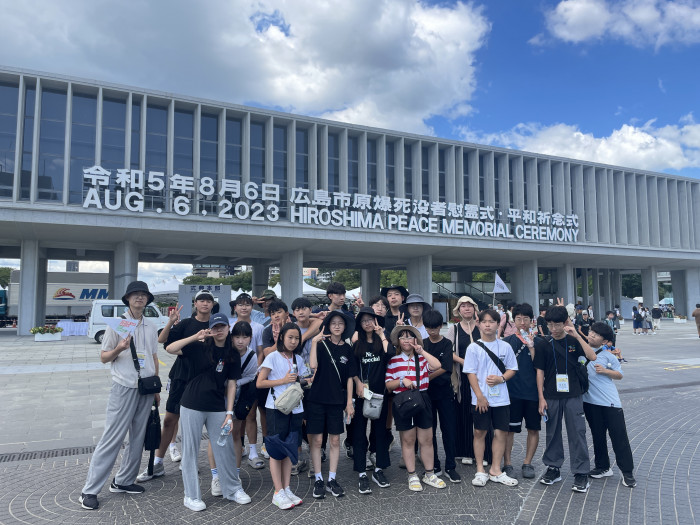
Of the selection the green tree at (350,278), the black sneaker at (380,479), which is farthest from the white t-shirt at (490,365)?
the green tree at (350,278)

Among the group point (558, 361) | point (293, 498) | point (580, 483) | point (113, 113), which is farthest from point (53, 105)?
point (580, 483)

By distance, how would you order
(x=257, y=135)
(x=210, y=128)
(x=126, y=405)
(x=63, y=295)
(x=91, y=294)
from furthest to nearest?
(x=91, y=294) < (x=63, y=295) < (x=257, y=135) < (x=210, y=128) < (x=126, y=405)

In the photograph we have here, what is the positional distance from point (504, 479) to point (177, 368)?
11.0ft

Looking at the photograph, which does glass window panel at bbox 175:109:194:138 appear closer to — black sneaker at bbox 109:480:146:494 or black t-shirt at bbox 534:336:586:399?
black sneaker at bbox 109:480:146:494

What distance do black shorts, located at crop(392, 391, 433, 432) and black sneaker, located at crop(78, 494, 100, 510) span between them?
2.72m

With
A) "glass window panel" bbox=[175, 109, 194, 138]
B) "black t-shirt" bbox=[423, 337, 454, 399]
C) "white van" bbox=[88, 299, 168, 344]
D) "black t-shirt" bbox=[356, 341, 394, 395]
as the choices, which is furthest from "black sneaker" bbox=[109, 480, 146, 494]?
"glass window panel" bbox=[175, 109, 194, 138]

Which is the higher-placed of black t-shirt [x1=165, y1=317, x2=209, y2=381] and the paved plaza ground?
black t-shirt [x1=165, y1=317, x2=209, y2=381]

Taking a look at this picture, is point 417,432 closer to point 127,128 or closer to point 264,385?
point 264,385

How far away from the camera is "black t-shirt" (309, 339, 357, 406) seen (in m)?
4.28

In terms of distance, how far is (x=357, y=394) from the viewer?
14.6 ft

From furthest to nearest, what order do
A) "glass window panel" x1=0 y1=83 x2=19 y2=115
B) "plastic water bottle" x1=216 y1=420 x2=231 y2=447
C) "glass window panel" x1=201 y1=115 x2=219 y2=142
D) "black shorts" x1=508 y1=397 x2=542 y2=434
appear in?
"glass window panel" x1=201 y1=115 x2=219 y2=142 < "glass window panel" x1=0 y1=83 x2=19 y2=115 < "black shorts" x1=508 y1=397 x2=542 y2=434 < "plastic water bottle" x1=216 y1=420 x2=231 y2=447

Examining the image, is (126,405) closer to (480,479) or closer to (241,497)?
(241,497)

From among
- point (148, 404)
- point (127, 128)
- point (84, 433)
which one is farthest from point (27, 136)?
point (148, 404)

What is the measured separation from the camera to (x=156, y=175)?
21.5m
